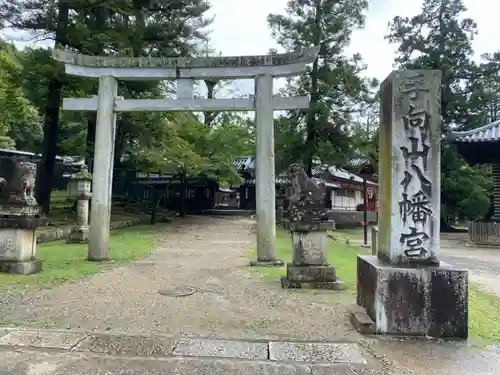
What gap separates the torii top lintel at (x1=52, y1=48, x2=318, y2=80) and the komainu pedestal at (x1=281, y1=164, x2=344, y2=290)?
137 inches

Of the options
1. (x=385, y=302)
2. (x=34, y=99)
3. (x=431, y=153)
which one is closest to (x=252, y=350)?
(x=385, y=302)

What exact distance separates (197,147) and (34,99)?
10126 mm

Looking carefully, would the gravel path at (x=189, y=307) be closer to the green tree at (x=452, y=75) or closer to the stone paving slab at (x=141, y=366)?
the stone paving slab at (x=141, y=366)

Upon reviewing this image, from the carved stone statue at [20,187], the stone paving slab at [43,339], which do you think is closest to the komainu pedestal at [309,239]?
the stone paving slab at [43,339]

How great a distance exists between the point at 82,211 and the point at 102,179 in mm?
4173

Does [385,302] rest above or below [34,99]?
below

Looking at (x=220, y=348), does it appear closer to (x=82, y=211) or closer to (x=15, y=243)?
(x=15, y=243)

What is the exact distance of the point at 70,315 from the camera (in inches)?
202

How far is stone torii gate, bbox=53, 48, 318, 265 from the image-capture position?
9352mm

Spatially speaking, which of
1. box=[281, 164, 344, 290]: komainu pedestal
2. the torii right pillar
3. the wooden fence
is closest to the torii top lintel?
box=[281, 164, 344, 290]: komainu pedestal

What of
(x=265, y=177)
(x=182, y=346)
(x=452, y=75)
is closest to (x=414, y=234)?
(x=182, y=346)

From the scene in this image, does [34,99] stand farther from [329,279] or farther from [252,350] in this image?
[252,350]

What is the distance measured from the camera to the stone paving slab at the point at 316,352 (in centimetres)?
384

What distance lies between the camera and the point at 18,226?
7.65 m
